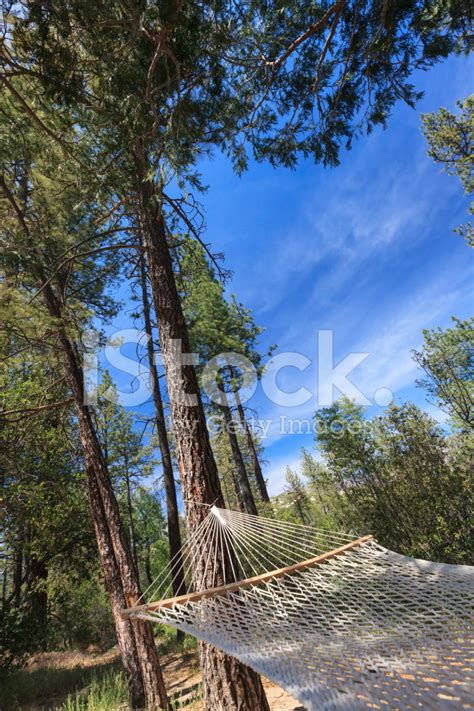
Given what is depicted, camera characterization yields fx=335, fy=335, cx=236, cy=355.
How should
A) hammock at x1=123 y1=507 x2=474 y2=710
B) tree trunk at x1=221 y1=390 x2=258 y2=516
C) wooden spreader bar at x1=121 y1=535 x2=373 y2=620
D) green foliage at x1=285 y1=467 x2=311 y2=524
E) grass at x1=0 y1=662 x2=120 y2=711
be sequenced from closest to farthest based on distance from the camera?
hammock at x1=123 y1=507 x2=474 y2=710 → wooden spreader bar at x1=121 y1=535 x2=373 y2=620 → grass at x1=0 y1=662 x2=120 y2=711 → tree trunk at x1=221 y1=390 x2=258 y2=516 → green foliage at x1=285 y1=467 x2=311 y2=524

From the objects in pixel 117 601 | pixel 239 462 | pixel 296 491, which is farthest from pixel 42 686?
pixel 296 491

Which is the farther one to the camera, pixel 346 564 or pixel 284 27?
pixel 284 27

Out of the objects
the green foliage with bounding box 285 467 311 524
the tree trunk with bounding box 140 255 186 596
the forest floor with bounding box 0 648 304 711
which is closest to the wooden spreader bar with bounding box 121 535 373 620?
the forest floor with bounding box 0 648 304 711

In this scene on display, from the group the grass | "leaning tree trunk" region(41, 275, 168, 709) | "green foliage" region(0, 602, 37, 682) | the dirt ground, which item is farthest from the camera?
"green foliage" region(0, 602, 37, 682)

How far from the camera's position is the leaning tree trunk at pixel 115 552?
2.91 m

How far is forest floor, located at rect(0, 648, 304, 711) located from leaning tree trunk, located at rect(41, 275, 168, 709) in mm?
220

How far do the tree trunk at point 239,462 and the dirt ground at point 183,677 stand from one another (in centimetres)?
235

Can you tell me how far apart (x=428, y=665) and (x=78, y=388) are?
3687 millimetres

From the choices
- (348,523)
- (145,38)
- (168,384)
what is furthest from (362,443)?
(145,38)

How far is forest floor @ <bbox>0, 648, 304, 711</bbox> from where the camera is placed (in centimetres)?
277

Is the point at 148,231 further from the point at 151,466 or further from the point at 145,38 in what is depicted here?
the point at 151,466

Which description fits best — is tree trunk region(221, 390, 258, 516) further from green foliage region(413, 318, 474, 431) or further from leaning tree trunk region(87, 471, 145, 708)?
green foliage region(413, 318, 474, 431)

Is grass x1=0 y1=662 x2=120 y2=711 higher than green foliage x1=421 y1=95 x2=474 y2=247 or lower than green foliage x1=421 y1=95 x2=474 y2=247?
lower

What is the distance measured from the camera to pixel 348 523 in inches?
211
